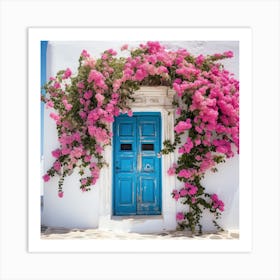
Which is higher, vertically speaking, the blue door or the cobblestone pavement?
the blue door

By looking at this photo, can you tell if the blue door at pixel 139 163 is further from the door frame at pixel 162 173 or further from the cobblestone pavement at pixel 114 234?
the cobblestone pavement at pixel 114 234

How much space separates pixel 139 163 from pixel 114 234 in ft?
4.26

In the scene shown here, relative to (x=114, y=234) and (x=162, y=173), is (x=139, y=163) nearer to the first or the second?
(x=162, y=173)

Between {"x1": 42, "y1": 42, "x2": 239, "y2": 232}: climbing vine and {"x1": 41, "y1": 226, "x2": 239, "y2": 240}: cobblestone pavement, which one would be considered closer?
{"x1": 41, "y1": 226, "x2": 239, "y2": 240}: cobblestone pavement

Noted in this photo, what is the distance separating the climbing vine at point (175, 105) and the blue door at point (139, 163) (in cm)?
39

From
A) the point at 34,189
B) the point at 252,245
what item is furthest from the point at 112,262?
the point at 252,245

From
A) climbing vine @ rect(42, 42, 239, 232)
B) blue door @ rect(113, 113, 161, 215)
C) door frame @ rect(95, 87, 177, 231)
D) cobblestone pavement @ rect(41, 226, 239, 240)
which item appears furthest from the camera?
blue door @ rect(113, 113, 161, 215)

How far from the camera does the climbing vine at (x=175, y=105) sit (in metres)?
5.55

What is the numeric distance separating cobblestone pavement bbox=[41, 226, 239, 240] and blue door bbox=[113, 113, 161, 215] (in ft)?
2.01

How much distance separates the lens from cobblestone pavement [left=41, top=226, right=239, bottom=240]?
5.32m

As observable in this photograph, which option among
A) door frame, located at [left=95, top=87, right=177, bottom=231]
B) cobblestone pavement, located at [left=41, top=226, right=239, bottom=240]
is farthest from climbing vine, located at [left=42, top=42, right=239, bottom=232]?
cobblestone pavement, located at [left=41, top=226, right=239, bottom=240]

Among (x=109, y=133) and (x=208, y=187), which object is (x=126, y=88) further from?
(x=208, y=187)

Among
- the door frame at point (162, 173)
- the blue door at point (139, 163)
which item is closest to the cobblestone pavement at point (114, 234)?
the door frame at point (162, 173)

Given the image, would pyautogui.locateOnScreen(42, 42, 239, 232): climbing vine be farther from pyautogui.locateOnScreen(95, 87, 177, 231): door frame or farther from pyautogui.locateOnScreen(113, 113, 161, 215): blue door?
pyautogui.locateOnScreen(113, 113, 161, 215): blue door
